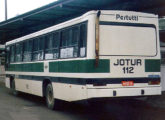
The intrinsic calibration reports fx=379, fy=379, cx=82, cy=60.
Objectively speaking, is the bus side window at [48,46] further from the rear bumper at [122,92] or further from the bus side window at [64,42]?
the rear bumper at [122,92]

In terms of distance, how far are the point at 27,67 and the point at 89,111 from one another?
4163 millimetres

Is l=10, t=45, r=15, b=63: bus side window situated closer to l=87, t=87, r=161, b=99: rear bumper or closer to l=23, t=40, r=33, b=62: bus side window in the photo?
l=23, t=40, r=33, b=62: bus side window

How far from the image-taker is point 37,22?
84.4 feet

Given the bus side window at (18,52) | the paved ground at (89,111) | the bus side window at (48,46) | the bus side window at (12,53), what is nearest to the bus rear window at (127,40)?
the paved ground at (89,111)

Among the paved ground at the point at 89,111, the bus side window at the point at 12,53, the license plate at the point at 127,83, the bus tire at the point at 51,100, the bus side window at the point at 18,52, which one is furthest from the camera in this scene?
the bus side window at the point at 12,53

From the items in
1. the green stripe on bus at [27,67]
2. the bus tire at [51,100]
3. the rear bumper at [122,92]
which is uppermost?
the green stripe on bus at [27,67]

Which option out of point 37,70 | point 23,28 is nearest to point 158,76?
point 37,70

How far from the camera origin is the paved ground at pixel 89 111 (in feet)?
38.0

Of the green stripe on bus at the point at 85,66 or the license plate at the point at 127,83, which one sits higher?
the green stripe on bus at the point at 85,66

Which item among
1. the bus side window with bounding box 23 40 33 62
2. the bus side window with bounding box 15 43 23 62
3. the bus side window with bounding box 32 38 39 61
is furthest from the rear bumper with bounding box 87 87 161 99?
the bus side window with bounding box 15 43 23 62

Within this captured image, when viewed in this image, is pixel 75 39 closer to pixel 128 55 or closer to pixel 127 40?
pixel 127 40

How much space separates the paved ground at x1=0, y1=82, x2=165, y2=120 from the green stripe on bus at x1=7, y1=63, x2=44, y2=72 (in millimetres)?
1416

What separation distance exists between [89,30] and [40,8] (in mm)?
10223

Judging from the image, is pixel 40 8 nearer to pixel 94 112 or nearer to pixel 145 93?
pixel 94 112
